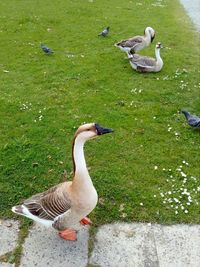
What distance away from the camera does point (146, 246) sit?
4.80 m

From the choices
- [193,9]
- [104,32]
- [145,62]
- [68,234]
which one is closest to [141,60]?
[145,62]

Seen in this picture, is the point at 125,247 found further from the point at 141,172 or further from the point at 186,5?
the point at 186,5

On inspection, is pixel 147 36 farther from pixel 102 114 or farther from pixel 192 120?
pixel 192 120

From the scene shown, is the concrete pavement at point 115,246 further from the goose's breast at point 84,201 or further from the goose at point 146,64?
the goose at point 146,64

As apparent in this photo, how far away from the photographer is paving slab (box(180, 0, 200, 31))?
15234 millimetres

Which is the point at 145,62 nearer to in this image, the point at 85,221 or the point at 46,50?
the point at 46,50

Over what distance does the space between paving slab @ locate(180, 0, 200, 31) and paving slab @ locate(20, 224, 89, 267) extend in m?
11.3

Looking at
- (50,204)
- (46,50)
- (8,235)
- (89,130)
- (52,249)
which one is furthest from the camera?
(46,50)

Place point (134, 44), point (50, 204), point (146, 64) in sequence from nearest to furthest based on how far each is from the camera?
point (50, 204) < point (146, 64) < point (134, 44)

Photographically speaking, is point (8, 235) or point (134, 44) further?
point (134, 44)

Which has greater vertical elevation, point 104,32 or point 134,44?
point 134,44

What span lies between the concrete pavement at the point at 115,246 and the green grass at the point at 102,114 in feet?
0.67

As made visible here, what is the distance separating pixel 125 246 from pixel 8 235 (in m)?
1.52

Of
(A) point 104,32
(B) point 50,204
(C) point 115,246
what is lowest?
(A) point 104,32
